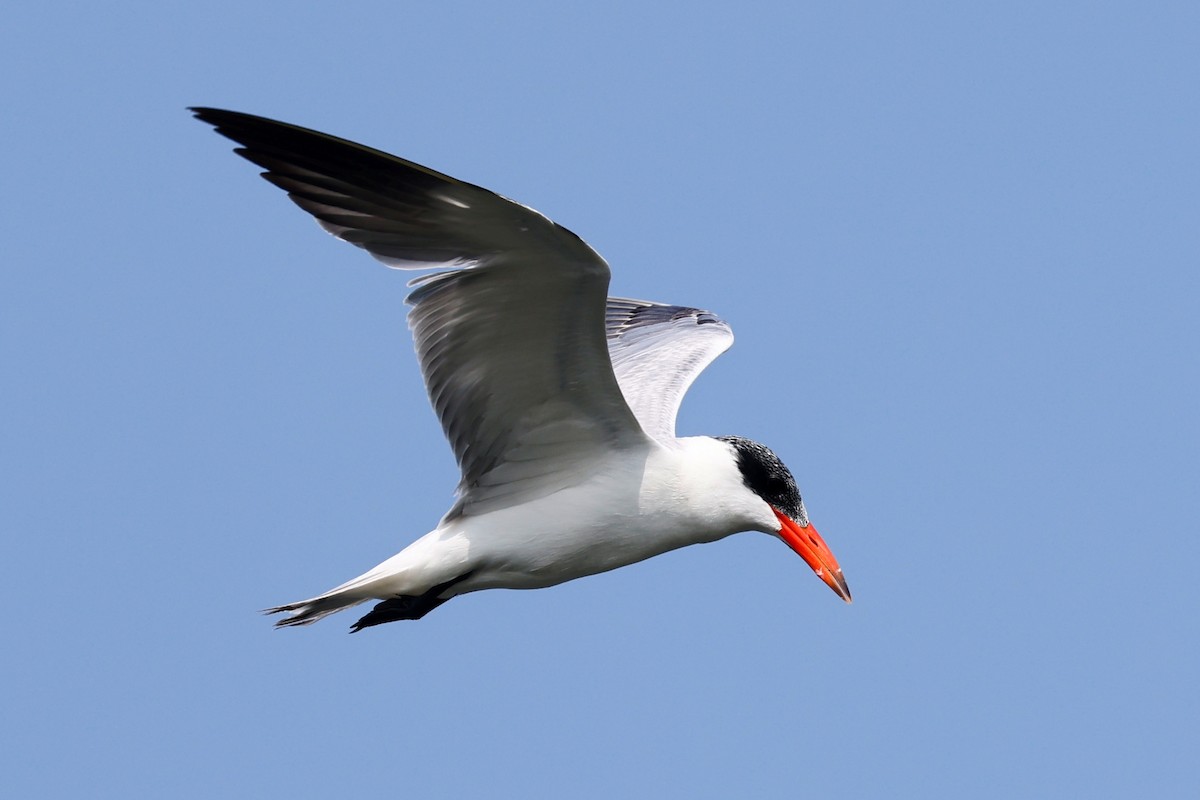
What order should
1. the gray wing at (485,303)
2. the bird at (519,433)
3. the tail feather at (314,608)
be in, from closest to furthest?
the gray wing at (485,303), the bird at (519,433), the tail feather at (314,608)

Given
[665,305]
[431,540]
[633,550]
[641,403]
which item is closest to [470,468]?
[431,540]

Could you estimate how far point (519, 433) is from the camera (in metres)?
8.73

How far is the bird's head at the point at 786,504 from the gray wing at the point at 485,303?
0.65 meters

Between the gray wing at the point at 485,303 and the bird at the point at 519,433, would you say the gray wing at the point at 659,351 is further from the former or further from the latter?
the gray wing at the point at 485,303

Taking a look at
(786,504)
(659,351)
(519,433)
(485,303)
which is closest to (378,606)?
(519,433)

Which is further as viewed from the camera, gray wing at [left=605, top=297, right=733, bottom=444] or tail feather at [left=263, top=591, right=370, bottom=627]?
gray wing at [left=605, top=297, right=733, bottom=444]

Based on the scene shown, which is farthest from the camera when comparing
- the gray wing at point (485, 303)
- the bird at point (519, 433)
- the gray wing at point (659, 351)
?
the gray wing at point (659, 351)

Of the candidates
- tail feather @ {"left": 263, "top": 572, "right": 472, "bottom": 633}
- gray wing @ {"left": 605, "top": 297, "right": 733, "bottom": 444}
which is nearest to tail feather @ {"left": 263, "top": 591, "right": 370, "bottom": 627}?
tail feather @ {"left": 263, "top": 572, "right": 472, "bottom": 633}

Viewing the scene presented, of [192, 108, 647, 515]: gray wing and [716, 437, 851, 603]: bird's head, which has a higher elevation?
[192, 108, 647, 515]: gray wing

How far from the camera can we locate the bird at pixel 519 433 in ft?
24.9

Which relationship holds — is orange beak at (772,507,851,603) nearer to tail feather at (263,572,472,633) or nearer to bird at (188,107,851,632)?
bird at (188,107,851,632)

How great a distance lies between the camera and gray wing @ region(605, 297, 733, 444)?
1020 cm

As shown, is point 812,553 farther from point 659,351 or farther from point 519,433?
point 659,351

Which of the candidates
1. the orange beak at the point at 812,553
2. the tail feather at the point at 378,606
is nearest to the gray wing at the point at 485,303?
the tail feather at the point at 378,606
